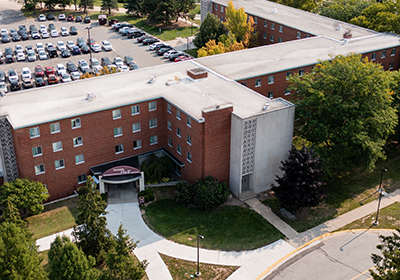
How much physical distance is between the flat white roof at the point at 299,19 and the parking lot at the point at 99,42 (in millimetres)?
20616

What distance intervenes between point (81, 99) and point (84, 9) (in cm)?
8019

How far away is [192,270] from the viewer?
44.2 metres

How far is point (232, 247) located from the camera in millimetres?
47188

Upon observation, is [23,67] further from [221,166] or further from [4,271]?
[4,271]

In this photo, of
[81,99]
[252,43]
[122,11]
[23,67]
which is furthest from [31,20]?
[81,99]

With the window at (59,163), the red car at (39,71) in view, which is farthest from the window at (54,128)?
the red car at (39,71)

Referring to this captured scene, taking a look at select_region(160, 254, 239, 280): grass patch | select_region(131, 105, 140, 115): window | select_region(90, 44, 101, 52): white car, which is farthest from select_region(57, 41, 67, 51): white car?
select_region(160, 254, 239, 280): grass patch

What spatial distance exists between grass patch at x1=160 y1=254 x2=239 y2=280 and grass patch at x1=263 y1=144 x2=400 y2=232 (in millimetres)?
10599

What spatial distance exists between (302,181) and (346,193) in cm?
944

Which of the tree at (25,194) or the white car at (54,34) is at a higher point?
the white car at (54,34)

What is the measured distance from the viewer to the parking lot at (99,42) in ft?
304

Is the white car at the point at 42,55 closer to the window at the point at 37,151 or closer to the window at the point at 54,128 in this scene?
the window at the point at 54,128

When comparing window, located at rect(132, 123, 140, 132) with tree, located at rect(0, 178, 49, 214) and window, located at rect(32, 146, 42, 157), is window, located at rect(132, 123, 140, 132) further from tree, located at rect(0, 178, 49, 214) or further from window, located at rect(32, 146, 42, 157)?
tree, located at rect(0, 178, 49, 214)

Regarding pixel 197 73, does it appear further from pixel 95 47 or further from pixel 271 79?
pixel 95 47
